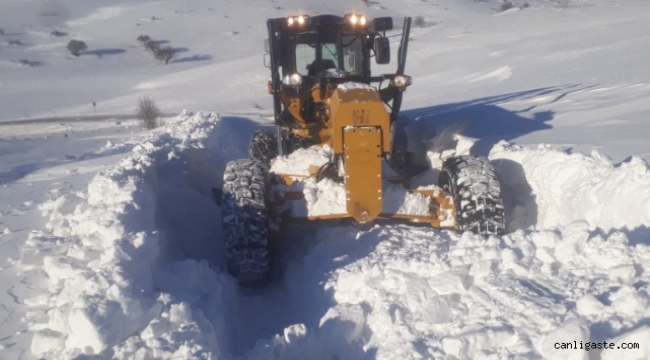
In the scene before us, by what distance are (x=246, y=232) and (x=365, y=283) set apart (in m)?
1.45

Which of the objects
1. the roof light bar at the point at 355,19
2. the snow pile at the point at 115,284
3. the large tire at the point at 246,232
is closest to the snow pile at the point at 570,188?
the roof light bar at the point at 355,19

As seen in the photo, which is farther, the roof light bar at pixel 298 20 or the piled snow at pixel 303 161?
the roof light bar at pixel 298 20

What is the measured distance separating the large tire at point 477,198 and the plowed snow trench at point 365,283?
280mm

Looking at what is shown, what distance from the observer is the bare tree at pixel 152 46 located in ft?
111

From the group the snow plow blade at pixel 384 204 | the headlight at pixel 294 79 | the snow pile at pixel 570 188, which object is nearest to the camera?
the snow pile at pixel 570 188

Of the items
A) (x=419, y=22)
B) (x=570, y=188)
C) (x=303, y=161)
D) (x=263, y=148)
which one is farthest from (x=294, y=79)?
(x=419, y=22)

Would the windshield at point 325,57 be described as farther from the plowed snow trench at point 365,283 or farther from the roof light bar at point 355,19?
the plowed snow trench at point 365,283

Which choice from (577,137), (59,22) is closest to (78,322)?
(577,137)

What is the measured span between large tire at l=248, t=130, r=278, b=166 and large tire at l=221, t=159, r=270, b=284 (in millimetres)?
2901

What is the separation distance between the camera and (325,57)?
738cm

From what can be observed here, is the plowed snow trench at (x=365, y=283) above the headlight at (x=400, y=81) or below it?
below

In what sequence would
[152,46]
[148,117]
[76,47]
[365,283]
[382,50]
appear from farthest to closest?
[152,46] → [76,47] → [148,117] → [382,50] → [365,283]

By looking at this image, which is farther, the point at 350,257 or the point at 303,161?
the point at 303,161

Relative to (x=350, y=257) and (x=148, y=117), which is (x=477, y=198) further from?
(x=148, y=117)
